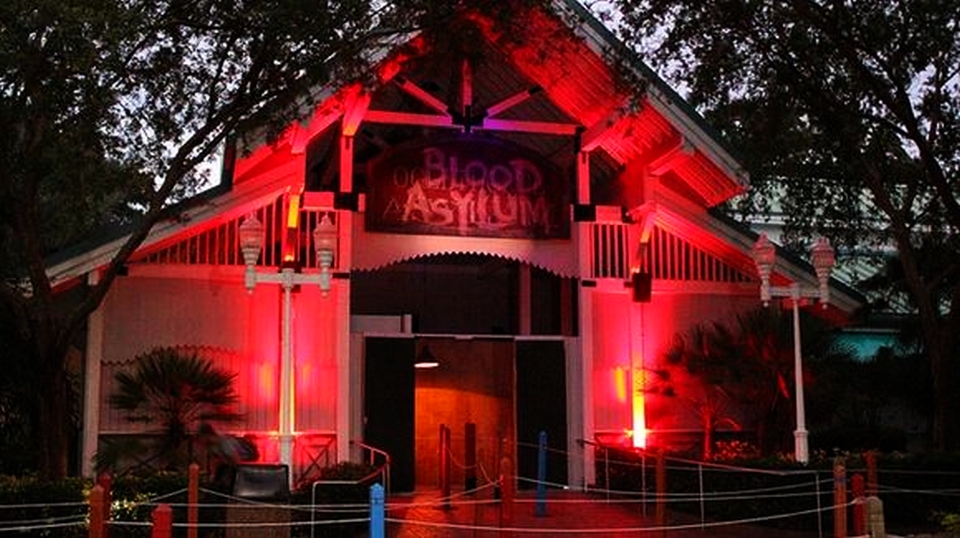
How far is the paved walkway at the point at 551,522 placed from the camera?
41.6 feet

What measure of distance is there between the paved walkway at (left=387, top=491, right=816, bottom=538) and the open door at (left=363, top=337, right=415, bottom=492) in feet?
3.47

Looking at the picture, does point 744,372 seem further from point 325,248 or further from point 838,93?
point 325,248

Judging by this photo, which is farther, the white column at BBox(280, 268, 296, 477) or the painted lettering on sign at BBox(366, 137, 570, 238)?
the painted lettering on sign at BBox(366, 137, 570, 238)

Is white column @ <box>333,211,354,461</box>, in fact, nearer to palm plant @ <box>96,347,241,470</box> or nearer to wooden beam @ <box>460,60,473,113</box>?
palm plant @ <box>96,347,241,470</box>

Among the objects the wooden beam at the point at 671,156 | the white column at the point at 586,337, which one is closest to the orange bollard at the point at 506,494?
the white column at the point at 586,337

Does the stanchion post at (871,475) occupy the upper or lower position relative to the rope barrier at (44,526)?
upper

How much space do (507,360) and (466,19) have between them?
755cm

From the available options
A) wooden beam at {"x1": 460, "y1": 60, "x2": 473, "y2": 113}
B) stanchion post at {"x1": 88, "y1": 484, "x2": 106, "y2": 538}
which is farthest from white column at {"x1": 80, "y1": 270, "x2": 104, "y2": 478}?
stanchion post at {"x1": 88, "y1": 484, "x2": 106, "y2": 538}

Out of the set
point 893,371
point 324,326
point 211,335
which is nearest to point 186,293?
point 211,335

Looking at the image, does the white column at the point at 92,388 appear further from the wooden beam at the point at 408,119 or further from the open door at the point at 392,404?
the wooden beam at the point at 408,119

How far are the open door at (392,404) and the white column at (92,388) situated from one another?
3.74 meters

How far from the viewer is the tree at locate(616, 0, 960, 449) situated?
13633mm

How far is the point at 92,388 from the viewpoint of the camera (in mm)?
15625

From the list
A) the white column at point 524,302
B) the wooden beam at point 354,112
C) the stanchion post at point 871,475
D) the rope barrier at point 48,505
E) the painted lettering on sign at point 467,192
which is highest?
the wooden beam at point 354,112
